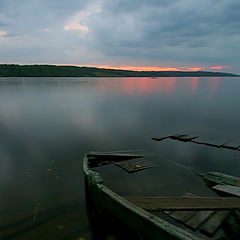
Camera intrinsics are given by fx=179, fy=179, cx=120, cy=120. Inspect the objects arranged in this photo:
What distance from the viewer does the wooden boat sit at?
459cm

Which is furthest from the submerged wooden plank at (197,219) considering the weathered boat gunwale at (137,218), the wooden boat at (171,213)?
the weathered boat gunwale at (137,218)

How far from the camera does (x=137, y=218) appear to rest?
4699 mm

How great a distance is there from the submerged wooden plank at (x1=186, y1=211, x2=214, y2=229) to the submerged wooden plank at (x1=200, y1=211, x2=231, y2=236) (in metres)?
0.12

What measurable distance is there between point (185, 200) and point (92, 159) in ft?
20.9

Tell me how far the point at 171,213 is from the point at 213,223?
1.37 m

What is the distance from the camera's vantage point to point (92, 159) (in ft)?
35.6

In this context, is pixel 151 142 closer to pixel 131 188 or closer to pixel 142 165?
pixel 142 165

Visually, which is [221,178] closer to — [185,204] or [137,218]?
[185,204]

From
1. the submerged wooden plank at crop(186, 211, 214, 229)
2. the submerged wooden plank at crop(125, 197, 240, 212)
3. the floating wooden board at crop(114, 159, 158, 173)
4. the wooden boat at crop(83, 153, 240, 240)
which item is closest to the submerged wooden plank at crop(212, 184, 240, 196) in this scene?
the wooden boat at crop(83, 153, 240, 240)

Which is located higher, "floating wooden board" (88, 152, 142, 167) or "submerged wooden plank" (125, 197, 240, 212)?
"submerged wooden plank" (125, 197, 240, 212)

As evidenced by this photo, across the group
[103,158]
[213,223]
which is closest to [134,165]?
[103,158]

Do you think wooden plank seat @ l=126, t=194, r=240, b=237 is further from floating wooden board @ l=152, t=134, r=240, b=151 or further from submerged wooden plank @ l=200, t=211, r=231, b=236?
floating wooden board @ l=152, t=134, r=240, b=151

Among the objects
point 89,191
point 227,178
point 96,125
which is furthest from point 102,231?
point 96,125

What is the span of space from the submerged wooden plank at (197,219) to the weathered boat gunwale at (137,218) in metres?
1.55
